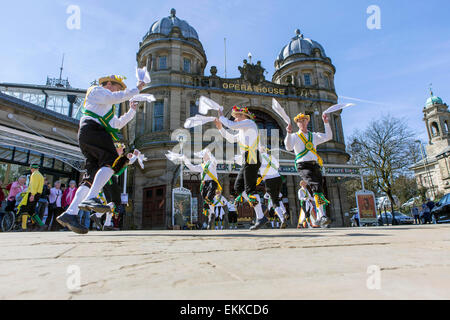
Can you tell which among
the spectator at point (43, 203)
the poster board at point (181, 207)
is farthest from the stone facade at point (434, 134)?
the spectator at point (43, 203)

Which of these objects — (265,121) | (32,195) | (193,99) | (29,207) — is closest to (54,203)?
(29,207)

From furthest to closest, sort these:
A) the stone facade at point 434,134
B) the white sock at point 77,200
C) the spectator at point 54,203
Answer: the stone facade at point 434,134, the spectator at point 54,203, the white sock at point 77,200

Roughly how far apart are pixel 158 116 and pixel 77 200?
606 inches

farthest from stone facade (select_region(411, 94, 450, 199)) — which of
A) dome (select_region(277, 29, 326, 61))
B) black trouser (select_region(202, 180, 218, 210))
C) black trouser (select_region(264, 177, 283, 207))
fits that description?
black trouser (select_region(264, 177, 283, 207))

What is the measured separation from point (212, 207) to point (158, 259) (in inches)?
298

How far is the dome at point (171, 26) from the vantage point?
67.4 ft

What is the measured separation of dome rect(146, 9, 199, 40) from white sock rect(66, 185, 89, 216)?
19.2 meters

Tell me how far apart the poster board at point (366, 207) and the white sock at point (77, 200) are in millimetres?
14003

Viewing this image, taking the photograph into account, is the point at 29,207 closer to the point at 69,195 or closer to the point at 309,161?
the point at 69,195

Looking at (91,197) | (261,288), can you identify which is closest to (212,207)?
(91,197)

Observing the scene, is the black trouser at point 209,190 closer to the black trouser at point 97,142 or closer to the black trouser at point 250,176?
the black trouser at point 250,176

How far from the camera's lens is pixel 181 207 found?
43.4ft

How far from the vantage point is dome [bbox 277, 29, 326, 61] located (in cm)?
2345
